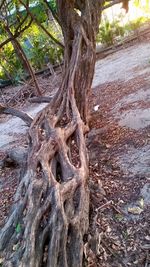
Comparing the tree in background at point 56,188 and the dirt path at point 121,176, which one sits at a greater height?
the tree in background at point 56,188

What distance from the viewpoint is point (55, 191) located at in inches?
101

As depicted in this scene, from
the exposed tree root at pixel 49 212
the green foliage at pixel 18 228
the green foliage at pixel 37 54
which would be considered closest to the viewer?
the exposed tree root at pixel 49 212

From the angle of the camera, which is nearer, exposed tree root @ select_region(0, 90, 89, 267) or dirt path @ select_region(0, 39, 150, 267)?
exposed tree root @ select_region(0, 90, 89, 267)

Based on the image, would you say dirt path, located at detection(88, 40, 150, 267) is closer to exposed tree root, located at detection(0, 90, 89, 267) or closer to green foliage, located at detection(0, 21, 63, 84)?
exposed tree root, located at detection(0, 90, 89, 267)

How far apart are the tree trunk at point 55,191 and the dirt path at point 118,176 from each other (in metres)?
0.22

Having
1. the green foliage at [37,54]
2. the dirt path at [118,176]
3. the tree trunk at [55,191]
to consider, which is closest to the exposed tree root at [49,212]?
the tree trunk at [55,191]

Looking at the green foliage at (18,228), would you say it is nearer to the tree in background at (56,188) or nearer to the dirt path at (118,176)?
the tree in background at (56,188)

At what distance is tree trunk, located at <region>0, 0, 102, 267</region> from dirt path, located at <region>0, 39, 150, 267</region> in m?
0.22

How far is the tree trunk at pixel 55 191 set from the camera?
2.18m

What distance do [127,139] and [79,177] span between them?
4.93 feet

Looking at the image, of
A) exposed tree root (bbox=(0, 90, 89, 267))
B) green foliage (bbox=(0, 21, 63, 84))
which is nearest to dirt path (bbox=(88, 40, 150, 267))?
exposed tree root (bbox=(0, 90, 89, 267))

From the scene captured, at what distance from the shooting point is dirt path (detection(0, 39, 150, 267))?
2.40 meters

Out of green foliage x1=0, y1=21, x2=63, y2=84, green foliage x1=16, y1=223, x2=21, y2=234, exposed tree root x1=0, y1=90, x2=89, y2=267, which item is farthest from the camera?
green foliage x1=0, y1=21, x2=63, y2=84

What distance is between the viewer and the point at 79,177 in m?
2.84
